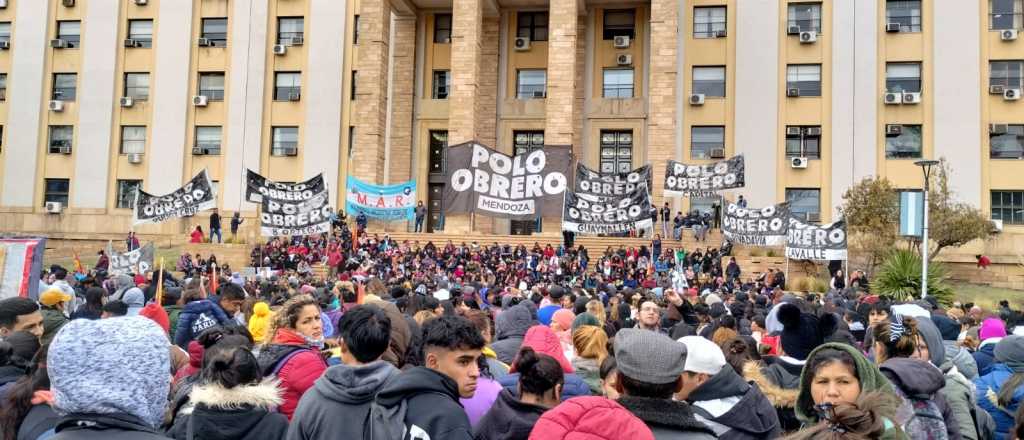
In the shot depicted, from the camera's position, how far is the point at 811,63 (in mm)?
39000

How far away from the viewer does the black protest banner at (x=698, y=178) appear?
2989 centimetres

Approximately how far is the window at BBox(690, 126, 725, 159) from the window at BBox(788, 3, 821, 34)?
579 cm

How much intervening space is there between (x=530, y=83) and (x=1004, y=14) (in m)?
21.0

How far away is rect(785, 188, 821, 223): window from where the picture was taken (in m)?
38.4

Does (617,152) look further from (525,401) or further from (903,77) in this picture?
(525,401)

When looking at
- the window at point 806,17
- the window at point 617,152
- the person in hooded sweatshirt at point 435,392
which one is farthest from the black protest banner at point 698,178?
the person in hooded sweatshirt at point 435,392

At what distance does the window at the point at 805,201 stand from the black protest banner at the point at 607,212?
16070mm

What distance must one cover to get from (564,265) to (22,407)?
79.6 feet

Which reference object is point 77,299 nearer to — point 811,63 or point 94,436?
point 94,436

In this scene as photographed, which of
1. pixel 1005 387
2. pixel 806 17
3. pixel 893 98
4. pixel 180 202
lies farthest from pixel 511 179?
pixel 893 98

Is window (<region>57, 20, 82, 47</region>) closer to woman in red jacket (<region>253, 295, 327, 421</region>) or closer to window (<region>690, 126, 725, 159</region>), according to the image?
window (<region>690, 126, 725, 159</region>)

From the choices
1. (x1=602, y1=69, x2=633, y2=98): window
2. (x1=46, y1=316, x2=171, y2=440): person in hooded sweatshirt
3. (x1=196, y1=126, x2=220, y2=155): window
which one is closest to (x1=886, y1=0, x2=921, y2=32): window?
(x1=602, y1=69, x2=633, y2=98): window

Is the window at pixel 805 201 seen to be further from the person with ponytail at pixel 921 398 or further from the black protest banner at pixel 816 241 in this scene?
the person with ponytail at pixel 921 398

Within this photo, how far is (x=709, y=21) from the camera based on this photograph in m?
Result: 40.0
